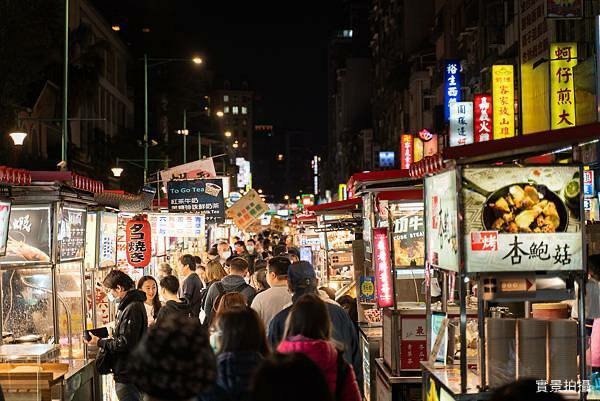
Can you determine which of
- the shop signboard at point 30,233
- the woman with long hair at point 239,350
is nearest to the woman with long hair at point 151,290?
the shop signboard at point 30,233

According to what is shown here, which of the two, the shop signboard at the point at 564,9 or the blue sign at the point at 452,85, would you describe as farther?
the blue sign at the point at 452,85

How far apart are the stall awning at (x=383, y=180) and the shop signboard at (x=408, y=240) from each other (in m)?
0.31

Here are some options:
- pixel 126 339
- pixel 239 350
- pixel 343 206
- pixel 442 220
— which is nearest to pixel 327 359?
pixel 239 350

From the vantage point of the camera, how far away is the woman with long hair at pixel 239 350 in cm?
544

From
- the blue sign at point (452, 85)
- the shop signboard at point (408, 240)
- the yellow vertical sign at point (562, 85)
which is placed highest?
the blue sign at point (452, 85)

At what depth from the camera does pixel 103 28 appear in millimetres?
56062

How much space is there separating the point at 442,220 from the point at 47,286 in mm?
4947

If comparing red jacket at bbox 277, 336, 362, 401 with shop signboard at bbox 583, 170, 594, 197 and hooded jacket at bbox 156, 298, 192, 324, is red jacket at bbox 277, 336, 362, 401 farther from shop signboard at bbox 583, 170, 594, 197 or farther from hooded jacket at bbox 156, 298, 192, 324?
shop signboard at bbox 583, 170, 594, 197

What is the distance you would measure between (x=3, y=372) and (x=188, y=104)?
7827 cm

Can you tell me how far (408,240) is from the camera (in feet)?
35.9

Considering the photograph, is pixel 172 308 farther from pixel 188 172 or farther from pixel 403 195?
pixel 188 172

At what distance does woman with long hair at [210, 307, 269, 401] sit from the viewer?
5441mm

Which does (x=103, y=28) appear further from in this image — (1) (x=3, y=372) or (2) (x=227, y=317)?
(2) (x=227, y=317)

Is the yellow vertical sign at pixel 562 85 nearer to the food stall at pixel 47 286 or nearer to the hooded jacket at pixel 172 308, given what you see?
the hooded jacket at pixel 172 308
